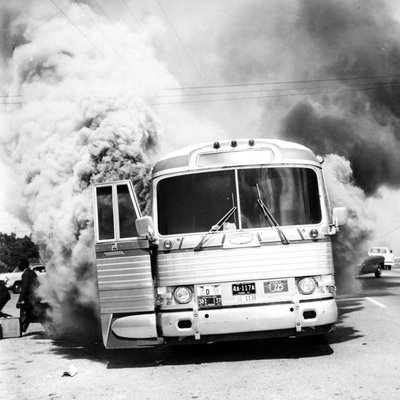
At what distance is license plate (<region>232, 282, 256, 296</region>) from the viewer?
6.43 m

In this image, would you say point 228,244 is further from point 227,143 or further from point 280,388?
point 280,388

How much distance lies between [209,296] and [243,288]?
39 cm

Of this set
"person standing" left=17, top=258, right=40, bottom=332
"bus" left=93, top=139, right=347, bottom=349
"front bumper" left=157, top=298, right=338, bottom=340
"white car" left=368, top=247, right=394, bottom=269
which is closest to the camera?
"front bumper" left=157, top=298, right=338, bottom=340

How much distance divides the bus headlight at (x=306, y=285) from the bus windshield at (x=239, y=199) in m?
0.66

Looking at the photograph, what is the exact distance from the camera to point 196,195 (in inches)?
268

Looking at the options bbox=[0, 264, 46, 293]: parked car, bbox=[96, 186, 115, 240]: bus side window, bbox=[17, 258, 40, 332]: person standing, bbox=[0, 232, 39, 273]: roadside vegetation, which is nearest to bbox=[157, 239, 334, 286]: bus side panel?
bbox=[96, 186, 115, 240]: bus side window

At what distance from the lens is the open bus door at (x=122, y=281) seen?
669cm

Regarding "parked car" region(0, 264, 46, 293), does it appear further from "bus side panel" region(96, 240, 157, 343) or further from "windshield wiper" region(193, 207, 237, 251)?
"windshield wiper" region(193, 207, 237, 251)

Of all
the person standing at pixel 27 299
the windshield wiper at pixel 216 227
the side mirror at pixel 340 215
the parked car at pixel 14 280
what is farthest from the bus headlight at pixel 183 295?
the parked car at pixel 14 280

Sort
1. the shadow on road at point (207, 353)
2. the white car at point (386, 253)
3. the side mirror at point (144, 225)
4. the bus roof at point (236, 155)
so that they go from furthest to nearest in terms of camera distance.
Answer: the white car at point (386, 253), the shadow on road at point (207, 353), the bus roof at point (236, 155), the side mirror at point (144, 225)

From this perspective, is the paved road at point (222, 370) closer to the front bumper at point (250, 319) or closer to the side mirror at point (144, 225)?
the front bumper at point (250, 319)

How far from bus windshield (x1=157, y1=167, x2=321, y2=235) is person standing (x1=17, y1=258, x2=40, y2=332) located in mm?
5072

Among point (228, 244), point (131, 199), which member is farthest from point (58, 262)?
point (228, 244)

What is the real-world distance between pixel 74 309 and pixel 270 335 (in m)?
7.89
